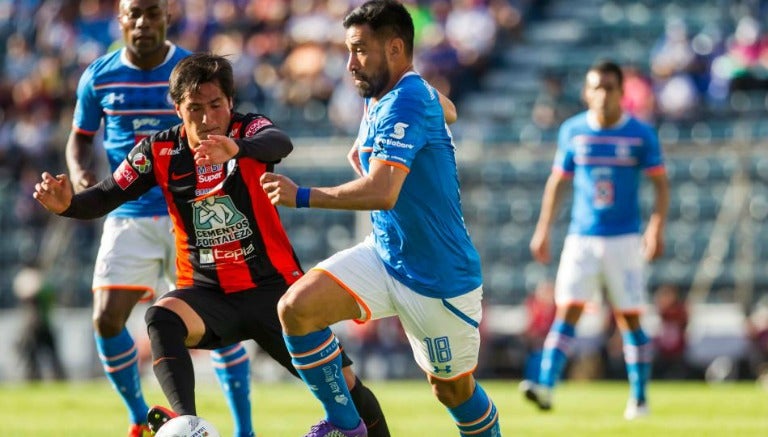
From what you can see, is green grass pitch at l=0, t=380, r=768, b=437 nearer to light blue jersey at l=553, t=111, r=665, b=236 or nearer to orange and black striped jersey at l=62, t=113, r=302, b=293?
light blue jersey at l=553, t=111, r=665, b=236

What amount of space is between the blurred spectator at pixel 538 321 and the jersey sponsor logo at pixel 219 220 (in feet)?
36.6

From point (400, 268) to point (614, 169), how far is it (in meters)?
5.93

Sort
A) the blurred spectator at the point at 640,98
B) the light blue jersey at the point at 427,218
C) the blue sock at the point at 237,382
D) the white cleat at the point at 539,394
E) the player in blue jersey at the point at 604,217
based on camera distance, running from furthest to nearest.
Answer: the blurred spectator at the point at 640,98 < the player in blue jersey at the point at 604,217 < the white cleat at the point at 539,394 < the blue sock at the point at 237,382 < the light blue jersey at the point at 427,218

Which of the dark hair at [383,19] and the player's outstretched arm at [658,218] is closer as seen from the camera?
the dark hair at [383,19]

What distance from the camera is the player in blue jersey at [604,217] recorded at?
12.3 meters

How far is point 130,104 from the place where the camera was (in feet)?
30.1

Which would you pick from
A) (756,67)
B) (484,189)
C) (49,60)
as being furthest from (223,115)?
A: (49,60)

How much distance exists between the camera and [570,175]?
12.7 meters

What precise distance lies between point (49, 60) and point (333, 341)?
19697mm

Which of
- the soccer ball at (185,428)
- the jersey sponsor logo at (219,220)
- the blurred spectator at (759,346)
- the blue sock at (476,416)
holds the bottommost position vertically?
the blurred spectator at (759,346)

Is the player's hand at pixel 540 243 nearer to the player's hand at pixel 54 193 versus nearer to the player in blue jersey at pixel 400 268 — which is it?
the player in blue jersey at pixel 400 268

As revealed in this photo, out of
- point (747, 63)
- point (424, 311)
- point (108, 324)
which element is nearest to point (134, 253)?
point (108, 324)

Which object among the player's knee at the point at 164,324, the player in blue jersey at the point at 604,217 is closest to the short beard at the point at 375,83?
the player's knee at the point at 164,324

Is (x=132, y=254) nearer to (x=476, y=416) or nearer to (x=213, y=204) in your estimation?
(x=213, y=204)
